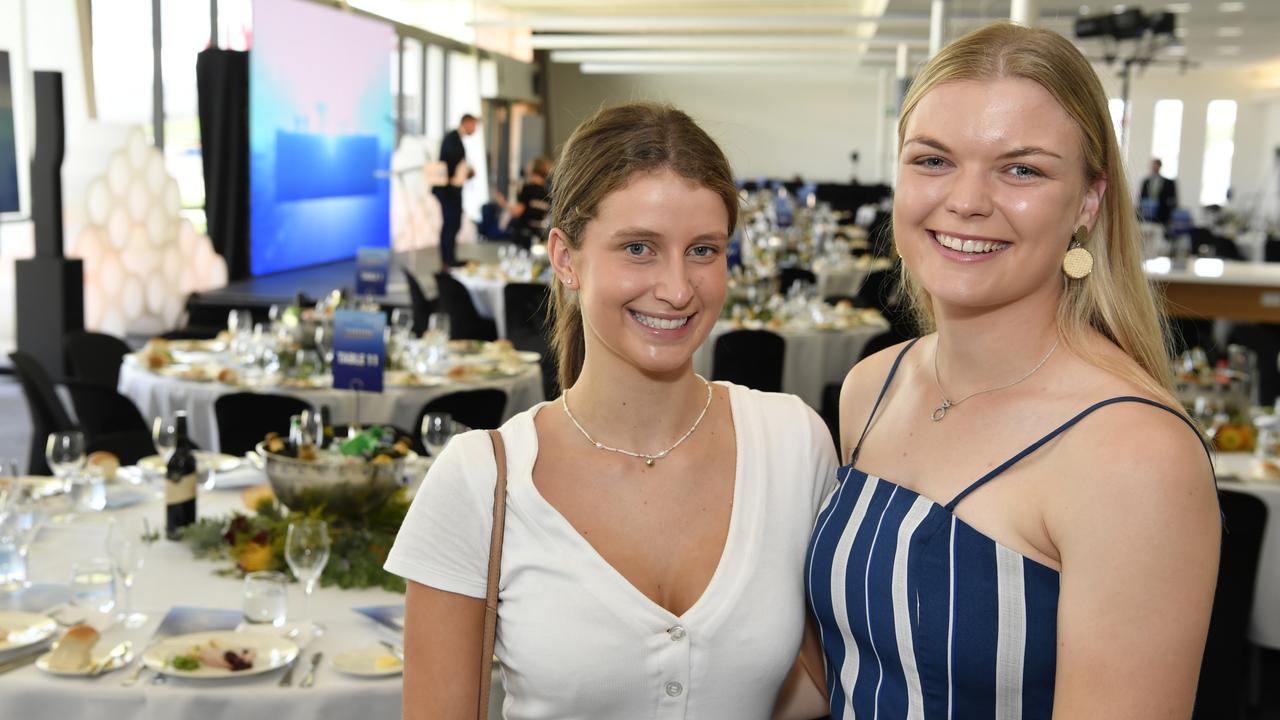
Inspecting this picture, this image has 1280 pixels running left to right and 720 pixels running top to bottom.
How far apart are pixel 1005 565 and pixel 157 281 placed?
10.2 meters

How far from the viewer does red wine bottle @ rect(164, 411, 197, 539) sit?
2914mm

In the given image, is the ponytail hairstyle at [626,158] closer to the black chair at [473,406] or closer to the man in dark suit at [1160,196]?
the black chair at [473,406]

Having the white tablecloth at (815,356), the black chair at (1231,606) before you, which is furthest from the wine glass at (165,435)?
the white tablecloth at (815,356)

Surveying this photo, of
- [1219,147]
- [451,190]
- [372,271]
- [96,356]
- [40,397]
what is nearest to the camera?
[40,397]

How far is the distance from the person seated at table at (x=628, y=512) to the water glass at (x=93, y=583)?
1101mm

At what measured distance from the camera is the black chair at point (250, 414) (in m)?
4.57

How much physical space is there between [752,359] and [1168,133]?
2941 cm

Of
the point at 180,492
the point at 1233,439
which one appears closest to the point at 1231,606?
the point at 1233,439

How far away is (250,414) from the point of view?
4.59m

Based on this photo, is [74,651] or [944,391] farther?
[74,651]

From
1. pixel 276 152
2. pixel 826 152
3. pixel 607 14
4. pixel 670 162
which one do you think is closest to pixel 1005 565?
pixel 670 162

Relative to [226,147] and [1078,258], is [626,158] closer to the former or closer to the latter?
[1078,258]

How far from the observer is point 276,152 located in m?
14.6

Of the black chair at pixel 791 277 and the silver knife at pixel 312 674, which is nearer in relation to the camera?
the silver knife at pixel 312 674
